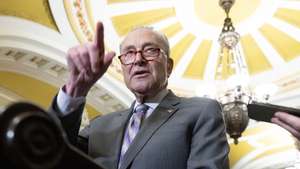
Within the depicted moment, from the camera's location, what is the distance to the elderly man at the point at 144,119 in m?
1.42

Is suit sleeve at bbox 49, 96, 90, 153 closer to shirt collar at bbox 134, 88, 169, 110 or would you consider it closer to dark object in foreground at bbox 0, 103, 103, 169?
shirt collar at bbox 134, 88, 169, 110

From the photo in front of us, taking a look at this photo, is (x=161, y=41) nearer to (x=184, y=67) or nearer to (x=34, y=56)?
(x=34, y=56)

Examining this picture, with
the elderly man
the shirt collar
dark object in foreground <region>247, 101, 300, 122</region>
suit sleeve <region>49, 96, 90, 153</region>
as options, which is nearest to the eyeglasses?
the elderly man

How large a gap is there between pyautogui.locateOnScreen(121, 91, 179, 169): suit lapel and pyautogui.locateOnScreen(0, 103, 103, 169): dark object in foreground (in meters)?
1.00

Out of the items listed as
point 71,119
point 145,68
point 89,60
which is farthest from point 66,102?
point 145,68

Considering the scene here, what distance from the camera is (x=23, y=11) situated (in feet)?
19.3

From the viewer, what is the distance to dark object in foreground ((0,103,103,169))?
22.4 inches

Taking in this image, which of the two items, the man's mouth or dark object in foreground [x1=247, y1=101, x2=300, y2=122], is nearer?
dark object in foreground [x1=247, y1=101, x2=300, y2=122]

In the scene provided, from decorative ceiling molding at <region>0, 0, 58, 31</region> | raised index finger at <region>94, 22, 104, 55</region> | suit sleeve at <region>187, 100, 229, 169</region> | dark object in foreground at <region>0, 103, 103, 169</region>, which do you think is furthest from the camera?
decorative ceiling molding at <region>0, 0, 58, 31</region>

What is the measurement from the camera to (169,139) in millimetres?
1649

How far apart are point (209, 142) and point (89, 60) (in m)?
0.54

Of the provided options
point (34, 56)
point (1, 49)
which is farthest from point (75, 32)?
point (1, 49)

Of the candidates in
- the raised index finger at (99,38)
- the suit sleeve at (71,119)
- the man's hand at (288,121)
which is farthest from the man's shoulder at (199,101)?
the raised index finger at (99,38)

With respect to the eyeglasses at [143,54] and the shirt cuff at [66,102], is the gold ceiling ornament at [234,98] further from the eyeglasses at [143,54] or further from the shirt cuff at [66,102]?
the shirt cuff at [66,102]
